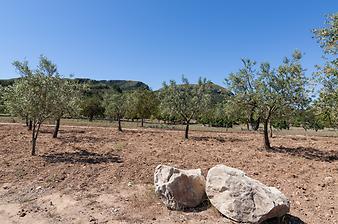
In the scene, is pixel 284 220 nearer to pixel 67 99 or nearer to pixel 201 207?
pixel 201 207

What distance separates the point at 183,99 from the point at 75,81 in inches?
560

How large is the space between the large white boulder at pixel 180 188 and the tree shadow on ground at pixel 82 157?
700 cm

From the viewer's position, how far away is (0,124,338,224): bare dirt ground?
10.0 meters

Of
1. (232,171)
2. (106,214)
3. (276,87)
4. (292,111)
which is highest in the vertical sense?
(276,87)

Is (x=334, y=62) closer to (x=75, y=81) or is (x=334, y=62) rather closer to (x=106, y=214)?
(x=106, y=214)

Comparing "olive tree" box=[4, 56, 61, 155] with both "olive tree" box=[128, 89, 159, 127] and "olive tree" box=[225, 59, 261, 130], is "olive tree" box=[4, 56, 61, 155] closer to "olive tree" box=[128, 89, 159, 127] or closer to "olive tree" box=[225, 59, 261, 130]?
"olive tree" box=[225, 59, 261, 130]

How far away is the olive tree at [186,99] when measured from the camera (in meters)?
34.8

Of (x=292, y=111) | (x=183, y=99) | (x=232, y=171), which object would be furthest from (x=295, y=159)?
(x=183, y=99)

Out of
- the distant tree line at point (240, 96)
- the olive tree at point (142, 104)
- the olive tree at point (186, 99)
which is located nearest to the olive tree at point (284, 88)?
the distant tree line at point (240, 96)

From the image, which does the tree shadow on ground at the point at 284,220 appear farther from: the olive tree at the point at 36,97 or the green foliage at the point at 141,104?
the green foliage at the point at 141,104

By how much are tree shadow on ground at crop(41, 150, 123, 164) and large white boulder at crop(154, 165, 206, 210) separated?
700cm

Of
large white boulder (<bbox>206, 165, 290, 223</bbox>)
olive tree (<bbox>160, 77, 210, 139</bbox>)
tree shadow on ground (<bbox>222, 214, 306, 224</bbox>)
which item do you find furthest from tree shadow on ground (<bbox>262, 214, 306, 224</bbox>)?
olive tree (<bbox>160, 77, 210, 139</bbox>)

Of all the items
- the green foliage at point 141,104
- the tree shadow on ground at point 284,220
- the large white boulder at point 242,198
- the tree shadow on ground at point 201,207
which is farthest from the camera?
the green foliage at point 141,104

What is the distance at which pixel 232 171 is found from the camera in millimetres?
10297
